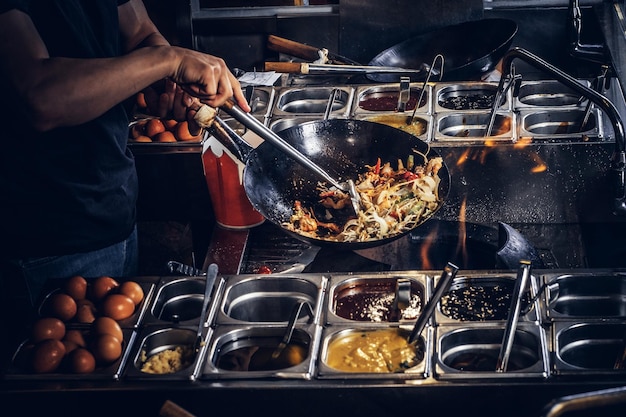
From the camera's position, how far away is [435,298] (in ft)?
8.23

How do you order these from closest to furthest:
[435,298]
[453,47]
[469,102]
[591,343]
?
[435,298] → [591,343] → [469,102] → [453,47]

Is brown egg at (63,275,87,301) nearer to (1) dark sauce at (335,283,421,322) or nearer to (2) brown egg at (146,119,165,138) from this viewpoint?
(1) dark sauce at (335,283,421,322)

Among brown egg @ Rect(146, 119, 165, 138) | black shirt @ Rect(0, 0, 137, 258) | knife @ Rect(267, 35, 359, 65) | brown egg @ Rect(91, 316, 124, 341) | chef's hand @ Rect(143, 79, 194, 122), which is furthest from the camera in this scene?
knife @ Rect(267, 35, 359, 65)

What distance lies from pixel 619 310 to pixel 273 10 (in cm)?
378

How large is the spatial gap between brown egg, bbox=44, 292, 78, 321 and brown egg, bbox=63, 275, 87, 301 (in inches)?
2.0

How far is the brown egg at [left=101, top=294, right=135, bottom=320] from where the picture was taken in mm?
2775

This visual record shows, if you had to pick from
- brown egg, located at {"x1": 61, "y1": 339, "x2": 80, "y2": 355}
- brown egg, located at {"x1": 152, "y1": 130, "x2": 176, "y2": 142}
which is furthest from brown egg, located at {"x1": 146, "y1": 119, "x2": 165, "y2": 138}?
brown egg, located at {"x1": 61, "y1": 339, "x2": 80, "y2": 355}

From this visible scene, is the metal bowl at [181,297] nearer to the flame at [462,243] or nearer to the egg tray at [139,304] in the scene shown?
the egg tray at [139,304]

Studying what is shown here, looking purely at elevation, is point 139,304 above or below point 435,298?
below

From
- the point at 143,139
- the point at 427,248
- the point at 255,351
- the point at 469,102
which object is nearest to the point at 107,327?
the point at 255,351

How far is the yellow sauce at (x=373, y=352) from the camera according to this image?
2.52 meters

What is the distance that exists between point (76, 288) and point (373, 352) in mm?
1197

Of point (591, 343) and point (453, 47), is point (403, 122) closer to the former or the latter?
point (453, 47)

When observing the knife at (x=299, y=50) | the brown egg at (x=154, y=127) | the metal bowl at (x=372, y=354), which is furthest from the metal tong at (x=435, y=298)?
the knife at (x=299, y=50)
